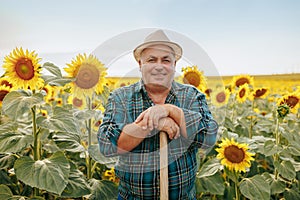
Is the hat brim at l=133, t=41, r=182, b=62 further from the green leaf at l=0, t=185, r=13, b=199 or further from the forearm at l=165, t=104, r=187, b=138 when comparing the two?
the green leaf at l=0, t=185, r=13, b=199

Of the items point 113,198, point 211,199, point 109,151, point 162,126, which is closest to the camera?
point 162,126

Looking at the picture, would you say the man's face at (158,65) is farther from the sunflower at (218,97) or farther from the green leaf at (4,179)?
the green leaf at (4,179)

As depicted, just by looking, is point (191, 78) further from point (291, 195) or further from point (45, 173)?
point (291, 195)

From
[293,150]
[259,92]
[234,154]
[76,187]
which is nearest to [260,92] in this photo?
[259,92]

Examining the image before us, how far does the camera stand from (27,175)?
1894 millimetres

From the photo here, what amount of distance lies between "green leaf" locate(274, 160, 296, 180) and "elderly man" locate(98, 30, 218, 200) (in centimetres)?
127

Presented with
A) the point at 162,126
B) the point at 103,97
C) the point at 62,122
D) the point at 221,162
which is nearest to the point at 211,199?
the point at 221,162

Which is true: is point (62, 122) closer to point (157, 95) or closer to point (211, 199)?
point (157, 95)

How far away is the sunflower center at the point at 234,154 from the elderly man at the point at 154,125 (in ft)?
2.63

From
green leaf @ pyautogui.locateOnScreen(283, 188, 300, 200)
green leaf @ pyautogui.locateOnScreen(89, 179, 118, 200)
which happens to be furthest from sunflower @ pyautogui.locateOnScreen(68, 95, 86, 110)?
green leaf @ pyautogui.locateOnScreen(283, 188, 300, 200)

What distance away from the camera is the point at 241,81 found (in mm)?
4109

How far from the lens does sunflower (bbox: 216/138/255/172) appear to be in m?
2.42

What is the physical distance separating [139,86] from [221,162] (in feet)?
3.88

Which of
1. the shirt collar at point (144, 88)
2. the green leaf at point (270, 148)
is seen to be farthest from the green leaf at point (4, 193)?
the green leaf at point (270, 148)
